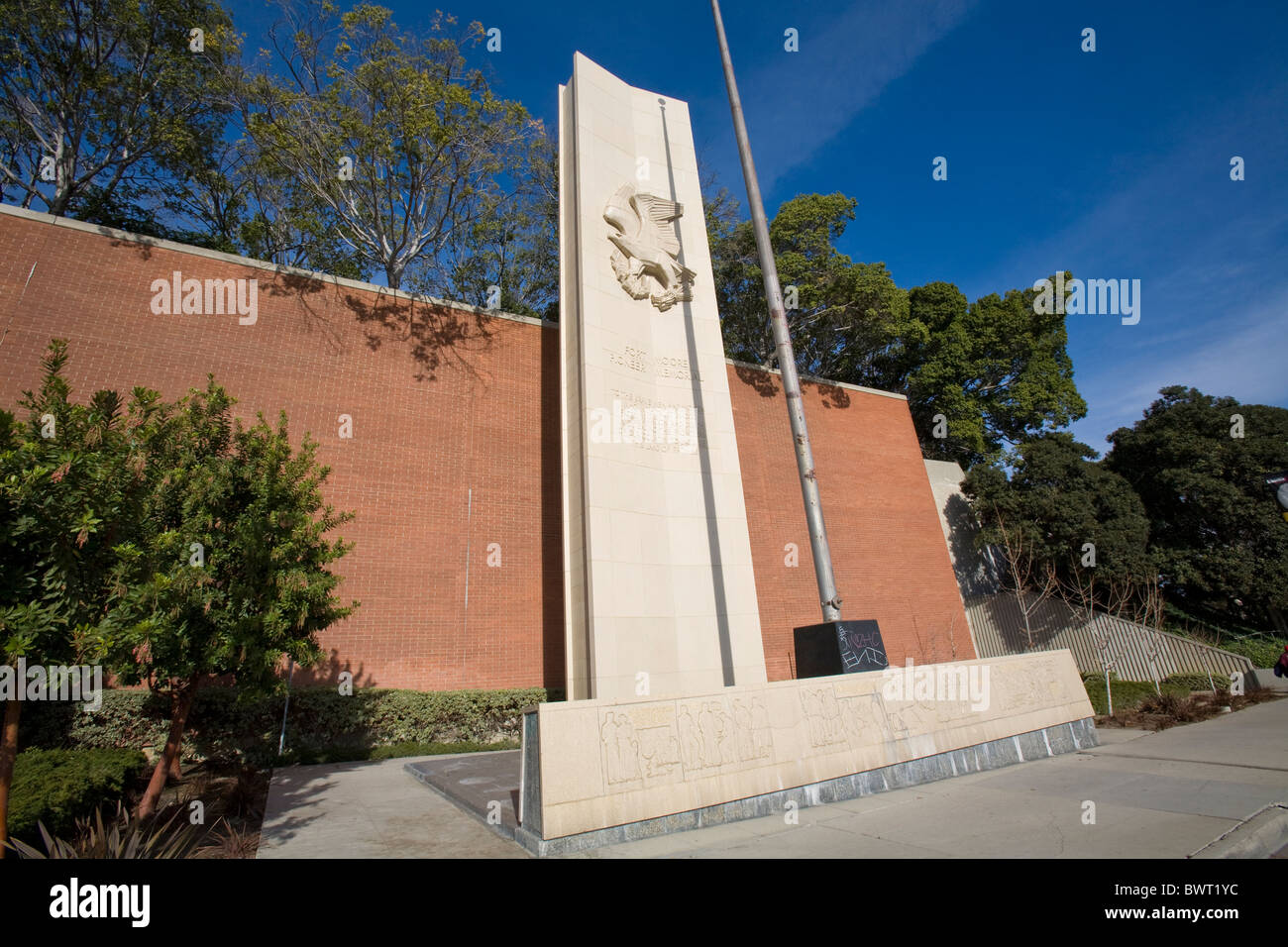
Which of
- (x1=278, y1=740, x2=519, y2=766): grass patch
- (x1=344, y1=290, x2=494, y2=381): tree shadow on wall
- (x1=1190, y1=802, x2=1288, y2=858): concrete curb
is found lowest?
(x1=278, y1=740, x2=519, y2=766): grass patch

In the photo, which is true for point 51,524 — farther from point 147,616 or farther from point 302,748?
point 302,748

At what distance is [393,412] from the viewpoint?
1514 cm

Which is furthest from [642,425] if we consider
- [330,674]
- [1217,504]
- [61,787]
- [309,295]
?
[1217,504]

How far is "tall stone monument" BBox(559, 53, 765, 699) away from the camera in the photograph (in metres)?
11.7

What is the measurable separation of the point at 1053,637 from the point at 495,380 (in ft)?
73.2

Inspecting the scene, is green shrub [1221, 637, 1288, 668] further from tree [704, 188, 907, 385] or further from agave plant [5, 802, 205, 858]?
agave plant [5, 802, 205, 858]

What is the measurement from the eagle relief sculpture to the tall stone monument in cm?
3

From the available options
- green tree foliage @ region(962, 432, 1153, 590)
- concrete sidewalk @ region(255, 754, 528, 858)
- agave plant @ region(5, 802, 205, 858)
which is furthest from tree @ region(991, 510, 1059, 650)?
agave plant @ region(5, 802, 205, 858)

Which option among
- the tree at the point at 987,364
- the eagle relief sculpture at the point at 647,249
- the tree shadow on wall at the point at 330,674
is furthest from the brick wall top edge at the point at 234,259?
the tree at the point at 987,364

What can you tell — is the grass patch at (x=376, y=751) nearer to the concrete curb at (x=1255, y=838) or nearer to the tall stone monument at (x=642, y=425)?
the tall stone monument at (x=642, y=425)

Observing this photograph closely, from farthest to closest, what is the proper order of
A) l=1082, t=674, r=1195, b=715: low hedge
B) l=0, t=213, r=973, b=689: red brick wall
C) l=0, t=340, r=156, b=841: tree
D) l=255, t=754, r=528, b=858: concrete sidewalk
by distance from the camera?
l=1082, t=674, r=1195, b=715: low hedge < l=0, t=213, r=973, b=689: red brick wall < l=255, t=754, r=528, b=858: concrete sidewalk < l=0, t=340, r=156, b=841: tree

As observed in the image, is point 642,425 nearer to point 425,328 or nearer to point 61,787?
point 425,328
